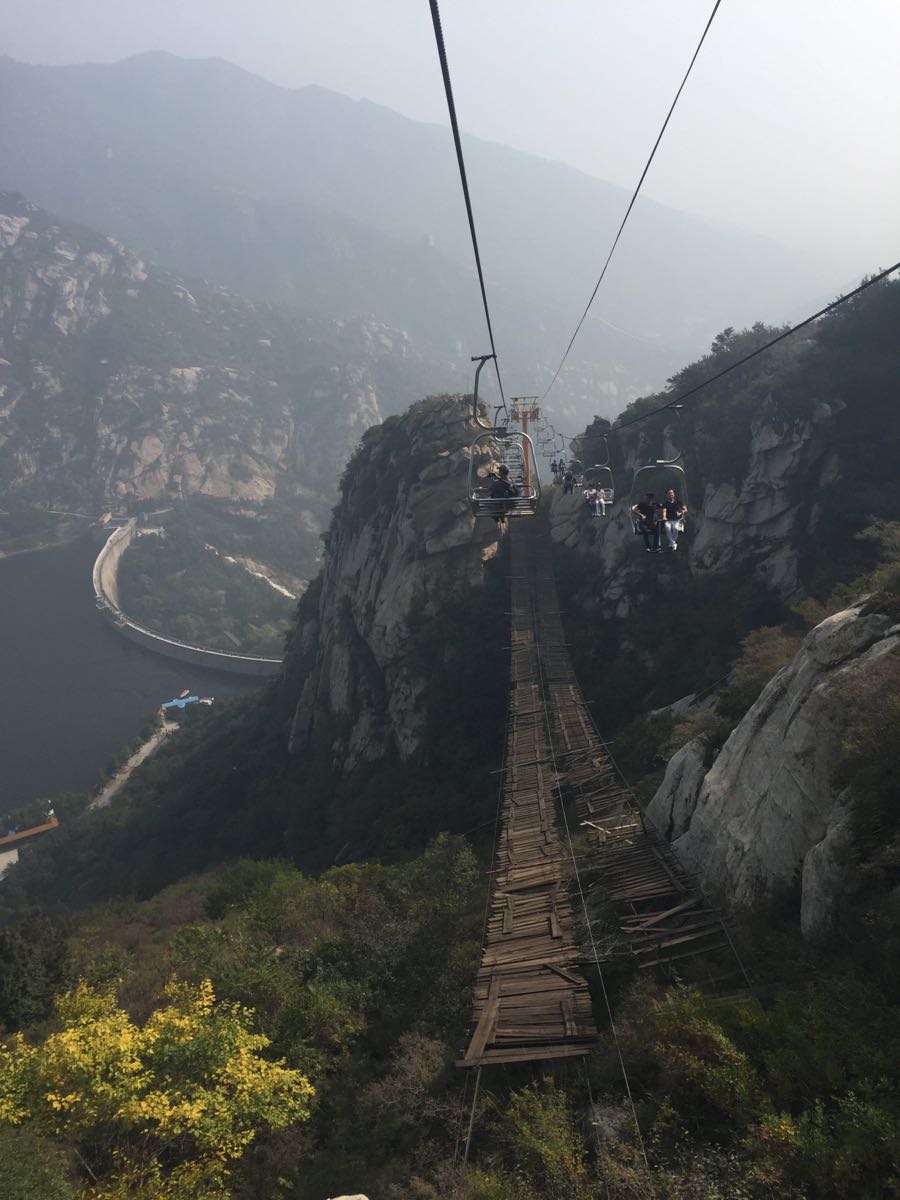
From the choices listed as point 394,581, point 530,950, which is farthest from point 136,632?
point 530,950

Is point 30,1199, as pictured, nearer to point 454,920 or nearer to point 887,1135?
point 887,1135

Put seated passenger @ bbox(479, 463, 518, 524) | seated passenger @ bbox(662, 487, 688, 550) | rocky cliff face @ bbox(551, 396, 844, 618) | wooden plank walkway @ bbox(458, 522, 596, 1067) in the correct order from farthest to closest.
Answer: rocky cliff face @ bbox(551, 396, 844, 618) → seated passenger @ bbox(479, 463, 518, 524) → seated passenger @ bbox(662, 487, 688, 550) → wooden plank walkway @ bbox(458, 522, 596, 1067)

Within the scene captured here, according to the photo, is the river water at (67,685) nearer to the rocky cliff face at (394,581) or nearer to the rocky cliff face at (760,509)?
the rocky cliff face at (394,581)

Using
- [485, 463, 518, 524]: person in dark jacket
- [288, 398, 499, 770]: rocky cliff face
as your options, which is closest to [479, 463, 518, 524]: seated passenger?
[485, 463, 518, 524]: person in dark jacket

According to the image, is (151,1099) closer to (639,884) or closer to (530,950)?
(530,950)

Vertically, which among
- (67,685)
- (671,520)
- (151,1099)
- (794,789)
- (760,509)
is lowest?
(67,685)

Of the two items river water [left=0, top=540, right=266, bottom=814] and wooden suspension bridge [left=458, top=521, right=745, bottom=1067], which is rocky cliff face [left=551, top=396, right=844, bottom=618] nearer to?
wooden suspension bridge [left=458, top=521, right=745, bottom=1067]
